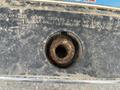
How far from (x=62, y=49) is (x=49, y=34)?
12cm

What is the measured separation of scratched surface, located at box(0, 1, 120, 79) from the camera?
2.96m

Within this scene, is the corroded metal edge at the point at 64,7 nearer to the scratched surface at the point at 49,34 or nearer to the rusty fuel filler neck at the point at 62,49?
the scratched surface at the point at 49,34

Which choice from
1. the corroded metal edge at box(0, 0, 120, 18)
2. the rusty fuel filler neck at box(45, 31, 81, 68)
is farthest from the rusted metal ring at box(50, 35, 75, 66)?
the corroded metal edge at box(0, 0, 120, 18)

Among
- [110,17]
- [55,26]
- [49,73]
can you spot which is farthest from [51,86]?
[110,17]

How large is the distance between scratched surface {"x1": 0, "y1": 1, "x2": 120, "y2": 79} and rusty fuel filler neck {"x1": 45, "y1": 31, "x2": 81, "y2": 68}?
0.10 feet

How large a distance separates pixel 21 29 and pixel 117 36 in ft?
1.87

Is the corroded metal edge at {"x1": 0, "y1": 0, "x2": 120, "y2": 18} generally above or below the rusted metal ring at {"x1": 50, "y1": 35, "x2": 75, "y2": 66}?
above

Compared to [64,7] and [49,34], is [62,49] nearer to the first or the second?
[49,34]

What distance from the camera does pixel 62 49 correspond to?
3055mm

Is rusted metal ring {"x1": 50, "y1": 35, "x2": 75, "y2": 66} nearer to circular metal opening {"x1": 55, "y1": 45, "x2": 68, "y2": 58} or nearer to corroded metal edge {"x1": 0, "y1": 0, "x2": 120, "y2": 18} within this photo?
circular metal opening {"x1": 55, "y1": 45, "x2": 68, "y2": 58}

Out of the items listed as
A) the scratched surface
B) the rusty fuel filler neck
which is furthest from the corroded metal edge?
the rusty fuel filler neck

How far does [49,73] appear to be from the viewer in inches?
117

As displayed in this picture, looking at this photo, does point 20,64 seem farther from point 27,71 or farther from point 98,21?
point 98,21

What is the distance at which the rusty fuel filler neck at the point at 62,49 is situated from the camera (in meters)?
3.02
